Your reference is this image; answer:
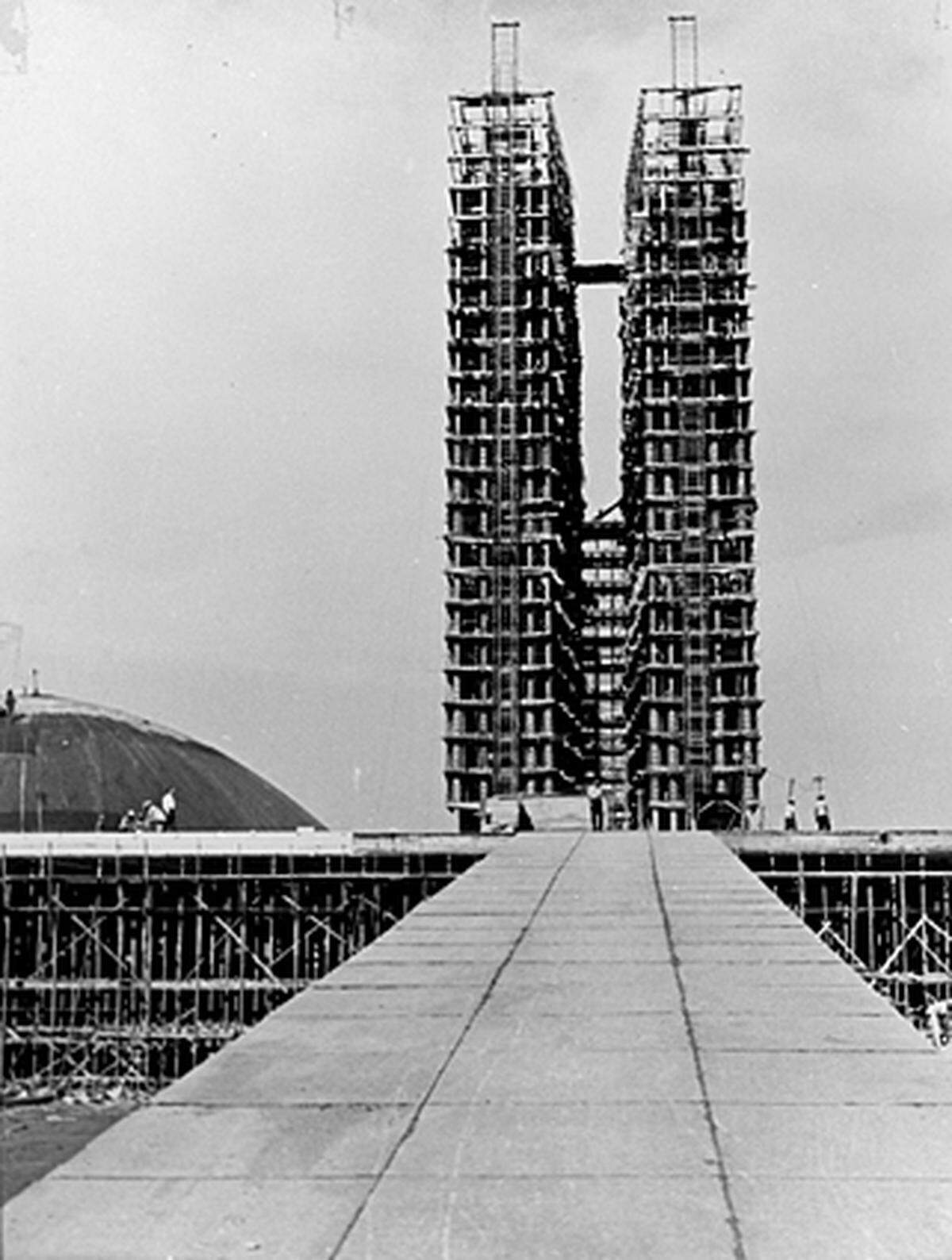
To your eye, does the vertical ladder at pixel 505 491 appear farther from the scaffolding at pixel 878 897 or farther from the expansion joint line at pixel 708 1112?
the expansion joint line at pixel 708 1112

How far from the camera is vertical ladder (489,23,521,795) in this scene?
53.2 meters

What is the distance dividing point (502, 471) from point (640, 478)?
4720 mm

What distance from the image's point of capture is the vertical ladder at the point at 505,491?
53188mm

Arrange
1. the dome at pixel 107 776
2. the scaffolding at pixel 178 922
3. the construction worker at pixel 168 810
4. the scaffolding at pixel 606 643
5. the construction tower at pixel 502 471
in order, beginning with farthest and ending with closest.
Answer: the scaffolding at pixel 606 643 < the construction tower at pixel 502 471 < the dome at pixel 107 776 < the construction worker at pixel 168 810 < the scaffolding at pixel 178 922

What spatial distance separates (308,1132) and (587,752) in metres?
60.6

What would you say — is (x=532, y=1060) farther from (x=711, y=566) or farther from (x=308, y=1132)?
(x=711, y=566)

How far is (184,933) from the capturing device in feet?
95.5

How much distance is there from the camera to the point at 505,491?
53.9m

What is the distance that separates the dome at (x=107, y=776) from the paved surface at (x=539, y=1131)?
41017 mm

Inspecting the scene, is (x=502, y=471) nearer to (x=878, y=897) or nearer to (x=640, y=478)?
(x=640, y=478)

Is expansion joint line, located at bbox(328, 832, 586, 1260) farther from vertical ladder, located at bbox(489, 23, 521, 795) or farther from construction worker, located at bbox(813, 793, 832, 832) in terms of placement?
vertical ladder, located at bbox(489, 23, 521, 795)

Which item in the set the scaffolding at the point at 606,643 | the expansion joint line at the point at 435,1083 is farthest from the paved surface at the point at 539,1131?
the scaffolding at the point at 606,643

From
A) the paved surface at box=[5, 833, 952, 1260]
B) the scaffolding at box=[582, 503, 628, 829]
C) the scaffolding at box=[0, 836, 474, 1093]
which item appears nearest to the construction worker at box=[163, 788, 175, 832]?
the scaffolding at box=[0, 836, 474, 1093]

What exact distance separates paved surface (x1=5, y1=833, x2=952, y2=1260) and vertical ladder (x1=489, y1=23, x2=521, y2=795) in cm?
4466
